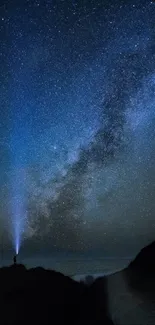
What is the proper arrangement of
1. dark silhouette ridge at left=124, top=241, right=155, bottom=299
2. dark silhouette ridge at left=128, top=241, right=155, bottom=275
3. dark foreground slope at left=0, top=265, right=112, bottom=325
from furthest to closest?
1. dark silhouette ridge at left=128, top=241, right=155, bottom=275
2. dark silhouette ridge at left=124, top=241, right=155, bottom=299
3. dark foreground slope at left=0, top=265, right=112, bottom=325

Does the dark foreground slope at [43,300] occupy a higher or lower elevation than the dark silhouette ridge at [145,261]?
lower

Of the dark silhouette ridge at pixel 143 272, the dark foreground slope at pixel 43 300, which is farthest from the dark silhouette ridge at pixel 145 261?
the dark foreground slope at pixel 43 300

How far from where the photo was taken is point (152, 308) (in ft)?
375

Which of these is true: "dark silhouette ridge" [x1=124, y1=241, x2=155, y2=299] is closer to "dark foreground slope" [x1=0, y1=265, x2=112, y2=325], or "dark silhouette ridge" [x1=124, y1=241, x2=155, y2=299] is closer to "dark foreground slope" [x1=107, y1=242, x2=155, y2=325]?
"dark foreground slope" [x1=107, y1=242, x2=155, y2=325]

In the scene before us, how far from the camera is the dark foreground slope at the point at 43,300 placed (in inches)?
1577

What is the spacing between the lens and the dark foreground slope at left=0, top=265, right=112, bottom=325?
40.1 m

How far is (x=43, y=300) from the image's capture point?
1775 inches

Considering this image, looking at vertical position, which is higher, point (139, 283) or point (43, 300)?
point (139, 283)

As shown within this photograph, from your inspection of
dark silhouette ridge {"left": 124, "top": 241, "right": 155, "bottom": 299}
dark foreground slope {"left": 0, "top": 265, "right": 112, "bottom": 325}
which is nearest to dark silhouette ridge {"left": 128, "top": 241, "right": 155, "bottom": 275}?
dark silhouette ridge {"left": 124, "top": 241, "right": 155, "bottom": 299}

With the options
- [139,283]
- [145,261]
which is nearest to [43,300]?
[139,283]

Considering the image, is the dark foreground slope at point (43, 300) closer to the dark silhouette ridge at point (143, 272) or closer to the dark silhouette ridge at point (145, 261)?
the dark silhouette ridge at point (143, 272)

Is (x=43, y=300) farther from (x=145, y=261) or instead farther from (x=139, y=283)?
(x=145, y=261)

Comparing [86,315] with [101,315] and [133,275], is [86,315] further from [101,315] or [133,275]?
[133,275]

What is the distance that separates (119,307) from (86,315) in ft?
147
